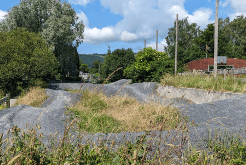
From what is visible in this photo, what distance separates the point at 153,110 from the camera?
570 cm

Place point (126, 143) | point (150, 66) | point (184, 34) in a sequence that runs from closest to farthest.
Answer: point (126, 143)
point (150, 66)
point (184, 34)

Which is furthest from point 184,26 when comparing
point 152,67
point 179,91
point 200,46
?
point 179,91

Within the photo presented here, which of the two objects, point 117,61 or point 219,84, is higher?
point 117,61

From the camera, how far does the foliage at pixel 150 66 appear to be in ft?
56.6

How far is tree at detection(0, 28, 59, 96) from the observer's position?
38.6 ft

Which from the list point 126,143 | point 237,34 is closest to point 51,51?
point 126,143

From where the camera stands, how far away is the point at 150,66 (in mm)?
18000

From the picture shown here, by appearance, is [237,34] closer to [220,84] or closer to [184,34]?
[184,34]

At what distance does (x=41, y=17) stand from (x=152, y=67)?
638 inches

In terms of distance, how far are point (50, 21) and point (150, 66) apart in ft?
42.9

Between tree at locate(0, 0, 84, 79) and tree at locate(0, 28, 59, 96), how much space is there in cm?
683

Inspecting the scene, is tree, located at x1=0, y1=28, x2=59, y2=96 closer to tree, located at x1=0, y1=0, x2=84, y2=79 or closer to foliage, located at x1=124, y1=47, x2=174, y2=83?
tree, located at x1=0, y1=0, x2=84, y2=79

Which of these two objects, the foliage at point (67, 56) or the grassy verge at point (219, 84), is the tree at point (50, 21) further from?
the grassy verge at point (219, 84)

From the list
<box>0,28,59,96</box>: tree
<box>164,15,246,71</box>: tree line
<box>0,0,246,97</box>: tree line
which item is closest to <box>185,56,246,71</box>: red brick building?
<box>0,0,246,97</box>: tree line
